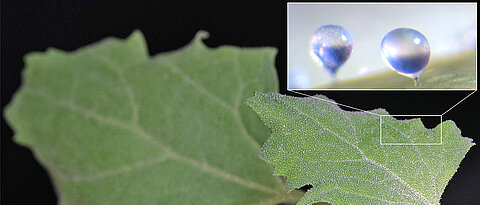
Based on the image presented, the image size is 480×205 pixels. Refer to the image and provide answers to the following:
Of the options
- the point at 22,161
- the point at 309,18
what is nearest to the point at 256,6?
A: the point at 309,18

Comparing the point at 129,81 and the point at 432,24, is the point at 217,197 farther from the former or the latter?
the point at 432,24

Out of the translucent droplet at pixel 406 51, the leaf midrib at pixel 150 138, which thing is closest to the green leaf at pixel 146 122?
the leaf midrib at pixel 150 138

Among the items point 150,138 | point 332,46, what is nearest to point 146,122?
point 150,138

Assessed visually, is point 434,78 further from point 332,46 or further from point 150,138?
point 150,138

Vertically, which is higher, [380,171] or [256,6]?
[256,6]

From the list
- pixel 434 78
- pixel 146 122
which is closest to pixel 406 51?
pixel 434 78

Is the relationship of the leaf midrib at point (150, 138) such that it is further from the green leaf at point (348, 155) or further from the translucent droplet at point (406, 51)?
the translucent droplet at point (406, 51)
